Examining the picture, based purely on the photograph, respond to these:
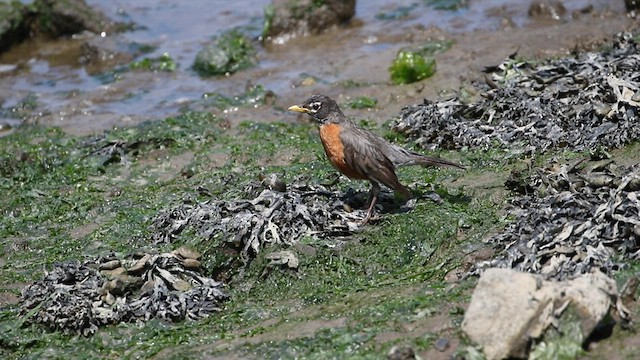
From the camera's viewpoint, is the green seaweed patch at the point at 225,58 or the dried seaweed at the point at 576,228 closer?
the dried seaweed at the point at 576,228

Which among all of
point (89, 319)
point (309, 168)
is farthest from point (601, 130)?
point (89, 319)

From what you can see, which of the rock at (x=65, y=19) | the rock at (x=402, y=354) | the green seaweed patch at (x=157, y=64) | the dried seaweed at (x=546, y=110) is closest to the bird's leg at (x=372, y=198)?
the dried seaweed at (x=546, y=110)

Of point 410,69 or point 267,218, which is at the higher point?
point 267,218

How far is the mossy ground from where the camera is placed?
6.03 metres

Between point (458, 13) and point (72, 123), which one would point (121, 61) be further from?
point (458, 13)

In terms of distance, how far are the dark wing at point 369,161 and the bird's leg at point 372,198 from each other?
0.34 ft

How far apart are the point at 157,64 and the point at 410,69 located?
4124 millimetres

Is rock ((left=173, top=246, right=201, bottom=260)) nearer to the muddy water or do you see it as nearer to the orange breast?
the orange breast

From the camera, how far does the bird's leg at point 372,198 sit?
24.8 feet

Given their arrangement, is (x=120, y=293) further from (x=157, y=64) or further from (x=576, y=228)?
(x=157, y=64)

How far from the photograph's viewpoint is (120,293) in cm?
689

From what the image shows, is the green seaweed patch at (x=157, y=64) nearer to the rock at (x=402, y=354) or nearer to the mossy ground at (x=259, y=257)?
the mossy ground at (x=259, y=257)

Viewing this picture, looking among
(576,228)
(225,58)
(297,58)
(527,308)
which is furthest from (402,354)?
(297,58)

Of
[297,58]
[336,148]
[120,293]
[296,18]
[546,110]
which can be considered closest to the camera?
[120,293]
